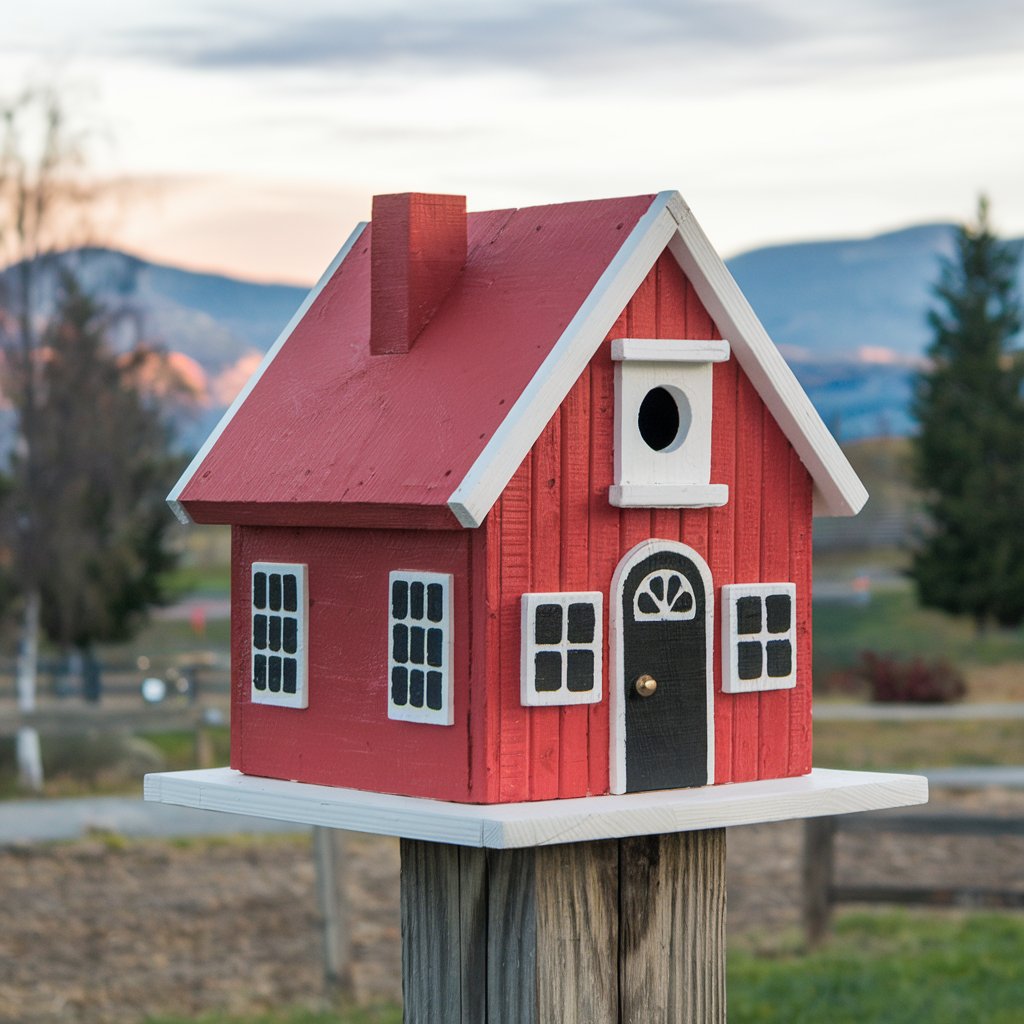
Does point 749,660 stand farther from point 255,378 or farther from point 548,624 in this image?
point 255,378

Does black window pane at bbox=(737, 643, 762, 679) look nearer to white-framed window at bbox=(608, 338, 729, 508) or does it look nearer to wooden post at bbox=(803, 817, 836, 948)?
white-framed window at bbox=(608, 338, 729, 508)

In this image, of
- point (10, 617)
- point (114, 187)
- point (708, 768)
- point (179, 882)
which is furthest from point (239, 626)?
point (10, 617)

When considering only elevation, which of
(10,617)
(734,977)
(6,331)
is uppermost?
(6,331)

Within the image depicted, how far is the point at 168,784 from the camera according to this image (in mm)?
3375

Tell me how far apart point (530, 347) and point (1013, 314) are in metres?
35.6

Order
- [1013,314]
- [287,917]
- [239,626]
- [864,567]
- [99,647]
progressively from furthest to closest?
[864,567] → [1013,314] → [99,647] → [287,917] → [239,626]

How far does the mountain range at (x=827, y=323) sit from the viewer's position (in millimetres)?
39406

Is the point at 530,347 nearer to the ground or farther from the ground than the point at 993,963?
farther from the ground

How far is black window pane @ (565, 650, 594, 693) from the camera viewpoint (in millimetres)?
3076

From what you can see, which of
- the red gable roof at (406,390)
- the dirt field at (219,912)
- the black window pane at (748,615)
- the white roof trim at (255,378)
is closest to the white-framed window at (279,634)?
the red gable roof at (406,390)

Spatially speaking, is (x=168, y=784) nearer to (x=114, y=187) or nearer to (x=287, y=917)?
(x=287, y=917)

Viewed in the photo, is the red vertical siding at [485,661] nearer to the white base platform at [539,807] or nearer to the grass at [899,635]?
the white base platform at [539,807]

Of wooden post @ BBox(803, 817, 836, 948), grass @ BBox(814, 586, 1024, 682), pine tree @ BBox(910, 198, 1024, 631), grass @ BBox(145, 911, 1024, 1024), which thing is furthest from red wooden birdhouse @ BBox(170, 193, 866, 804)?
pine tree @ BBox(910, 198, 1024, 631)

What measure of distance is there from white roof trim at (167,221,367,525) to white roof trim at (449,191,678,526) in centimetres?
79
